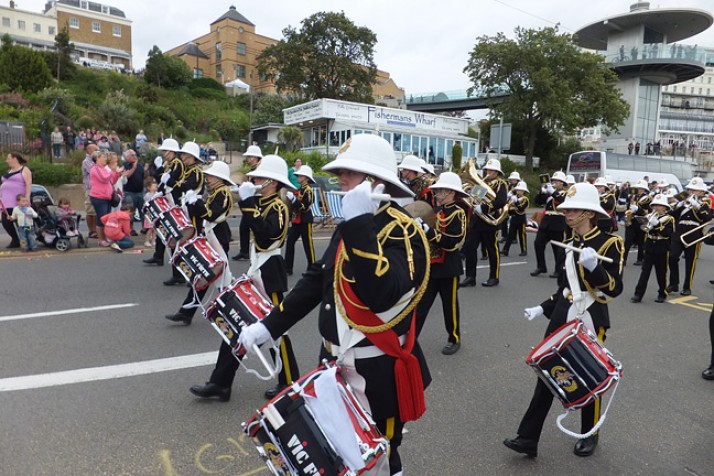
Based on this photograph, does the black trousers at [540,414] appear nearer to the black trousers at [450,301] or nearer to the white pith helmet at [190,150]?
the black trousers at [450,301]

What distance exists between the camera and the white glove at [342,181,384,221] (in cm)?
194

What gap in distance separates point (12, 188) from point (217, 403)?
752 cm

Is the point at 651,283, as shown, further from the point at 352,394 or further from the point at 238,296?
the point at 352,394

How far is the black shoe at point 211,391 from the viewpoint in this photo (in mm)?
3951

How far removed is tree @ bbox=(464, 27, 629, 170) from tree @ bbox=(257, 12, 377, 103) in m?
15.4

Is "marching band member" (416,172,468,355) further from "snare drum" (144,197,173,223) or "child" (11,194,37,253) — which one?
"child" (11,194,37,253)

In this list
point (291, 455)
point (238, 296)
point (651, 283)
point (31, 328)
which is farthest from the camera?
point (651, 283)

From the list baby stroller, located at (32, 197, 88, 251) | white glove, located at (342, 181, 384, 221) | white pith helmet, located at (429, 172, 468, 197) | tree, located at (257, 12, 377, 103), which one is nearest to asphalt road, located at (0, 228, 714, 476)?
white pith helmet, located at (429, 172, 468, 197)

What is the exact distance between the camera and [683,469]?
3.35 m

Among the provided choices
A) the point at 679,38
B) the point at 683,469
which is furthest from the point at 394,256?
the point at 679,38

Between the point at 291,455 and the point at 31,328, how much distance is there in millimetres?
4782

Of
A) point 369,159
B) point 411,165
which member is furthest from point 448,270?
point 369,159

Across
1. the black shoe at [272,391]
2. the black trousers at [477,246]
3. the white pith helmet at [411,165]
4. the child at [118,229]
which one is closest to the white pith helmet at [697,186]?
the black trousers at [477,246]

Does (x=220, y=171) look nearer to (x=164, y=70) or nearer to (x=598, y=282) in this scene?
(x=598, y=282)
